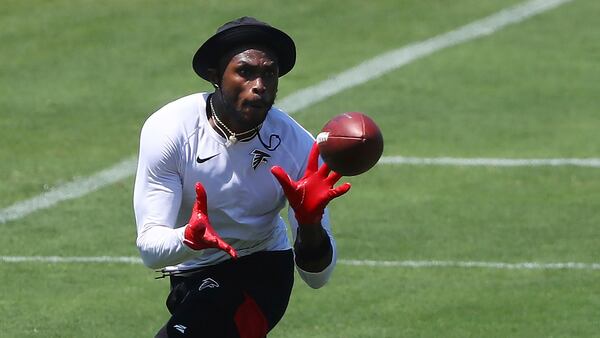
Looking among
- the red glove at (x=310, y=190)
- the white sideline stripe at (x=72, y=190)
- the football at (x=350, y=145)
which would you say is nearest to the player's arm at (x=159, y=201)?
the red glove at (x=310, y=190)

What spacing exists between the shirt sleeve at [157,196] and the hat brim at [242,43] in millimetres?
369

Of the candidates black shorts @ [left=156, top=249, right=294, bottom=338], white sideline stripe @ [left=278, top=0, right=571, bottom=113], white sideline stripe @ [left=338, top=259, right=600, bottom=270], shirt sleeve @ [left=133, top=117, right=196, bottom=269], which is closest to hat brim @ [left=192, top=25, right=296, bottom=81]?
shirt sleeve @ [left=133, top=117, right=196, bottom=269]

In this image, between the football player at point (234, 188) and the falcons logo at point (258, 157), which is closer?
the football player at point (234, 188)

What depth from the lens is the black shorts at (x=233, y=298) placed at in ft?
23.4

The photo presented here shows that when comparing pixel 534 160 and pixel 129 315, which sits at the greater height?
pixel 129 315

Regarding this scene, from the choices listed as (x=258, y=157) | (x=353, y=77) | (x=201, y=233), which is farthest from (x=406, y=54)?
(x=201, y=233)

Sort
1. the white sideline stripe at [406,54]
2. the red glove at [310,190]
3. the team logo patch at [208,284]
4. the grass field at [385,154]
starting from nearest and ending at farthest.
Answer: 1. the red glove at [310,190]
2. the team logo patch at [208,284]
3. the grass field at [385,154]
4. the white sideline stripe at [406,54]

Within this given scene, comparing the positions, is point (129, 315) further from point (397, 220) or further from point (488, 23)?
point (488, 23)

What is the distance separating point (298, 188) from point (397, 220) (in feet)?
17.6

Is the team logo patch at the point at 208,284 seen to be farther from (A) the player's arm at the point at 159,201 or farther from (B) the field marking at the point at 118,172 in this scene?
(B) the field marking at the point at 118,172

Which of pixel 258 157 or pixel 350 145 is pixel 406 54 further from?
pixel 350 145

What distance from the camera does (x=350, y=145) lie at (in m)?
6.85

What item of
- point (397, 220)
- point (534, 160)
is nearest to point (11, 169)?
point (397, 220)

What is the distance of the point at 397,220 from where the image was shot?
474 inches
